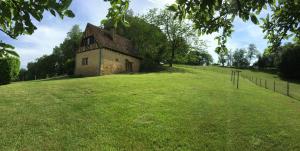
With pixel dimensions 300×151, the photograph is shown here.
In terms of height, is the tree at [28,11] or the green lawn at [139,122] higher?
the tree at [28,11]

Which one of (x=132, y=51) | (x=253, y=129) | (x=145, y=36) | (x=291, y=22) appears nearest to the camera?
(x=291, y=22)

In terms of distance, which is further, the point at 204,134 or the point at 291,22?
the point at 204,134

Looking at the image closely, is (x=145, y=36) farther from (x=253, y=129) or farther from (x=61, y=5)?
(x=61, y=5)

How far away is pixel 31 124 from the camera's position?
11492 mm

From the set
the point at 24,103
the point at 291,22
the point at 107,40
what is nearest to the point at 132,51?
the point at 107,40

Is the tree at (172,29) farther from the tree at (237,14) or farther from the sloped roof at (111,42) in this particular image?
the tree at (237,14)

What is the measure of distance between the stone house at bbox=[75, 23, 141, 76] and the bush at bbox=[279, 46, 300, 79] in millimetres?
38543

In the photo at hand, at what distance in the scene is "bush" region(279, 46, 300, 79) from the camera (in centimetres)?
5865

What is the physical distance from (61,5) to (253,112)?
14.7 m

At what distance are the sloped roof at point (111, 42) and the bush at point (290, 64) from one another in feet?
121

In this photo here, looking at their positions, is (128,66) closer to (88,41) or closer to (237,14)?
(88,41)

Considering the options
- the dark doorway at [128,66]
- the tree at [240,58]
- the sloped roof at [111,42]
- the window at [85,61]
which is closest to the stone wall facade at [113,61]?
the dark doorway at [128,66]

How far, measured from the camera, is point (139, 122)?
488 inches

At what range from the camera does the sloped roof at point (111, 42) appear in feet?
122
